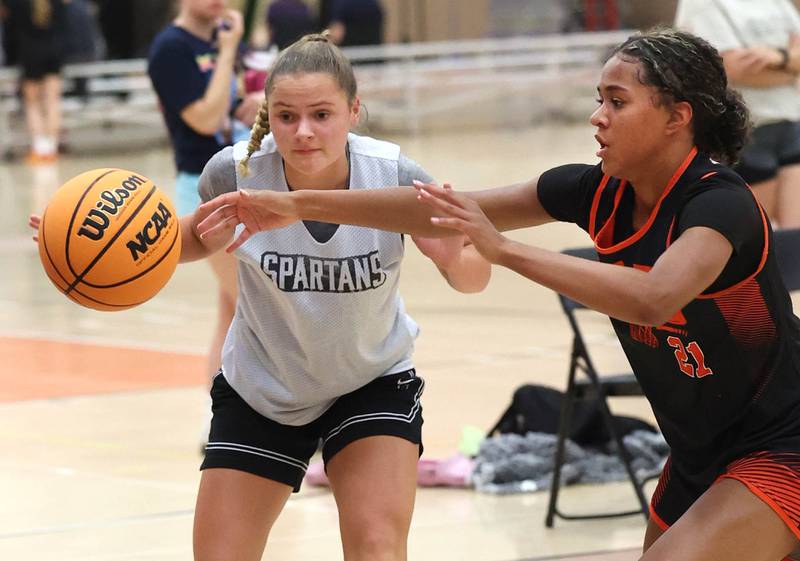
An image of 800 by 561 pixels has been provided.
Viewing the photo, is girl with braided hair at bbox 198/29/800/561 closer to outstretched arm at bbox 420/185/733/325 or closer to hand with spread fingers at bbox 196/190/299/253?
outstretched arm at bbox 420/185/733/325

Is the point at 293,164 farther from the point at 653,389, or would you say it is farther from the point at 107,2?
the point at 107,2

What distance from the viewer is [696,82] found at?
3.19 metres

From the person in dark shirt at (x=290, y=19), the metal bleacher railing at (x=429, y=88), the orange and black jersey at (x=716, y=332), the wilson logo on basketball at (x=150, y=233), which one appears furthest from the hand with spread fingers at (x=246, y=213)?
the metal bleacher railing at (x=429, y=88)

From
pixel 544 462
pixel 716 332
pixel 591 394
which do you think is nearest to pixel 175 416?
pixel 544 462

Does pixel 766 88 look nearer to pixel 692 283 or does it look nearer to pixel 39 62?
pixel 692 283

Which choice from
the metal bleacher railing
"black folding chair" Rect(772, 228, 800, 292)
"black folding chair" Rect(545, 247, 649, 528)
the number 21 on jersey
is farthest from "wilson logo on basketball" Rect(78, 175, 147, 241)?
the metal bleacher railing

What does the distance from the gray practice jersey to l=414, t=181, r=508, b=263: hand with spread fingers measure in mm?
595

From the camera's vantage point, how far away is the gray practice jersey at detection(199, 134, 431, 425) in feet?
12.2

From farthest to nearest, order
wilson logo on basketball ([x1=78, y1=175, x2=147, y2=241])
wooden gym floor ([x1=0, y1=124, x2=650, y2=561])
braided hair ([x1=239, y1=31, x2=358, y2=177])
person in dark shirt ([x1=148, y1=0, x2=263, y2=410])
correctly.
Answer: person in dark shirt ([x1=148, y1=0, x2=263, y2=410]), wooden gym floor ([x1=0, y1=124, x2=650, y2=561]), braided hair ([x1=239, y1=31, x2=358, y2=177]), wilson logo on basketball ([x1=78, y1=175, x2=147, y2=241])

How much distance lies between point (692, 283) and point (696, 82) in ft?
1.70

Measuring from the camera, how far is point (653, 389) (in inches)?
132

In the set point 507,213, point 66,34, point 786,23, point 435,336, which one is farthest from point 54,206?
point 66,34

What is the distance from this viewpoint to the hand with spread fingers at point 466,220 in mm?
3064

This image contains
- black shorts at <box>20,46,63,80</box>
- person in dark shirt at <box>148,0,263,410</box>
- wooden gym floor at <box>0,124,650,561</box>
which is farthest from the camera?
black shorts at <box>20,46,63,80</box>
